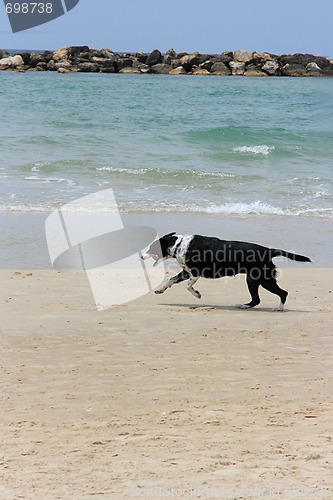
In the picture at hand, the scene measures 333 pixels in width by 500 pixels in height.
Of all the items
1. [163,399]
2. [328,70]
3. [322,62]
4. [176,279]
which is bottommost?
[328,70]

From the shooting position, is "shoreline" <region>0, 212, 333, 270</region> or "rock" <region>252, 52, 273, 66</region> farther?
"rock" <region>252, 52, 273, 66</region>

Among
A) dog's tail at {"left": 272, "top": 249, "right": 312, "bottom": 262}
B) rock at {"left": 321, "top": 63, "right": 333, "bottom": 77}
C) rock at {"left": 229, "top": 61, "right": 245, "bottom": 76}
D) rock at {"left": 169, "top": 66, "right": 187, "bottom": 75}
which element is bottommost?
rock at {"left": 321, "top": 63, "right": 333, "bottom": 77}

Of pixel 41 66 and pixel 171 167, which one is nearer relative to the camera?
pixel 171 167

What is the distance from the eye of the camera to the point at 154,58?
7056 cm

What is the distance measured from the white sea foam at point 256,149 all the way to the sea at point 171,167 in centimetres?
6

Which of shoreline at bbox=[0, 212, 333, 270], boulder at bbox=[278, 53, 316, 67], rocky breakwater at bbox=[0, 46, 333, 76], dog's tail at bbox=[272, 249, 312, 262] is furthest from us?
boulder at bbox=[278, 53, 316, 67]

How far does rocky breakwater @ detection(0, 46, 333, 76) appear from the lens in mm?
66125

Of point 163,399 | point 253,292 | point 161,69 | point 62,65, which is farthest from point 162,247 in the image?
point 161,69

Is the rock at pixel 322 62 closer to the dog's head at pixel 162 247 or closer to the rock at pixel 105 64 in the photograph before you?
the rock at pixel 105 64

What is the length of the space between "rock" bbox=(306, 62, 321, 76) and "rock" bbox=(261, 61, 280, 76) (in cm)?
543

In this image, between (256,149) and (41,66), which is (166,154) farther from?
(41,66)

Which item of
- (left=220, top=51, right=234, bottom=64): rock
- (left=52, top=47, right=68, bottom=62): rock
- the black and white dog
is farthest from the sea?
(left=220, top=51, right=234, bottom=64): rock

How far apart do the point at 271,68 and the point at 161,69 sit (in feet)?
36.9

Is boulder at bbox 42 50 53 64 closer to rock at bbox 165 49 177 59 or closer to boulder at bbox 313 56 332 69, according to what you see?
rock at bbox 165 49 177 59
